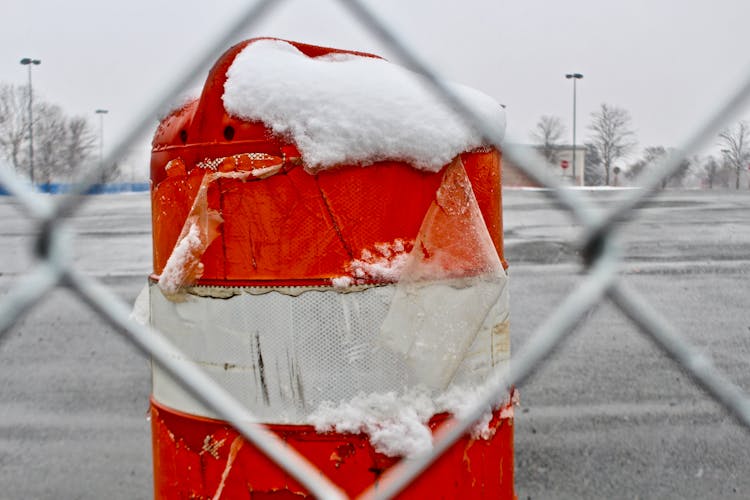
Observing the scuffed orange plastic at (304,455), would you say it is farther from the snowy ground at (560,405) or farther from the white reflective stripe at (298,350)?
the snowy ground at (560,405)

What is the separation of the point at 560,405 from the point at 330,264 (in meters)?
2.49

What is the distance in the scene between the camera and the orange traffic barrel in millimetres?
1710

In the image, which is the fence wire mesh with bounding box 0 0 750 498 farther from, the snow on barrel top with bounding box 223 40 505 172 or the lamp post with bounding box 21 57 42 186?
the snow on barrel top with bounding box 223 40 505 172

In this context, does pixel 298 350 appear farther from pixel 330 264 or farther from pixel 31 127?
pixel 31 127

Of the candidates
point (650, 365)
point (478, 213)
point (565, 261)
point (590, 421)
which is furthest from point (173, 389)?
point (565, 261)

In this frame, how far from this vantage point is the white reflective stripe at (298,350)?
5.65 feet

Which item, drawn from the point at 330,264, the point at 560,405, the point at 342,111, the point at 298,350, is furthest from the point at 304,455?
the point at 560,405

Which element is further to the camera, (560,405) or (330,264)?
(560,405)

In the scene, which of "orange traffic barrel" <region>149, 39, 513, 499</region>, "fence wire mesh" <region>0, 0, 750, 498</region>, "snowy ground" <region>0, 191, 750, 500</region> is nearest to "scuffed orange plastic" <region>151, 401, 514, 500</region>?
"orange traffic barrel" <region>149, 39, 513, 499</region>

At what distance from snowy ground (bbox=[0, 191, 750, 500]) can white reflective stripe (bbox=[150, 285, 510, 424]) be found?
41 centimetres

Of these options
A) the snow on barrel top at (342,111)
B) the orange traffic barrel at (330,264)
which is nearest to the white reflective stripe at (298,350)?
the orange traffic barrel at (330,264)

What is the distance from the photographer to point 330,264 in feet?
5.65

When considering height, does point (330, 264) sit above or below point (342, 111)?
below

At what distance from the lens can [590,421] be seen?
3674 millimetres
